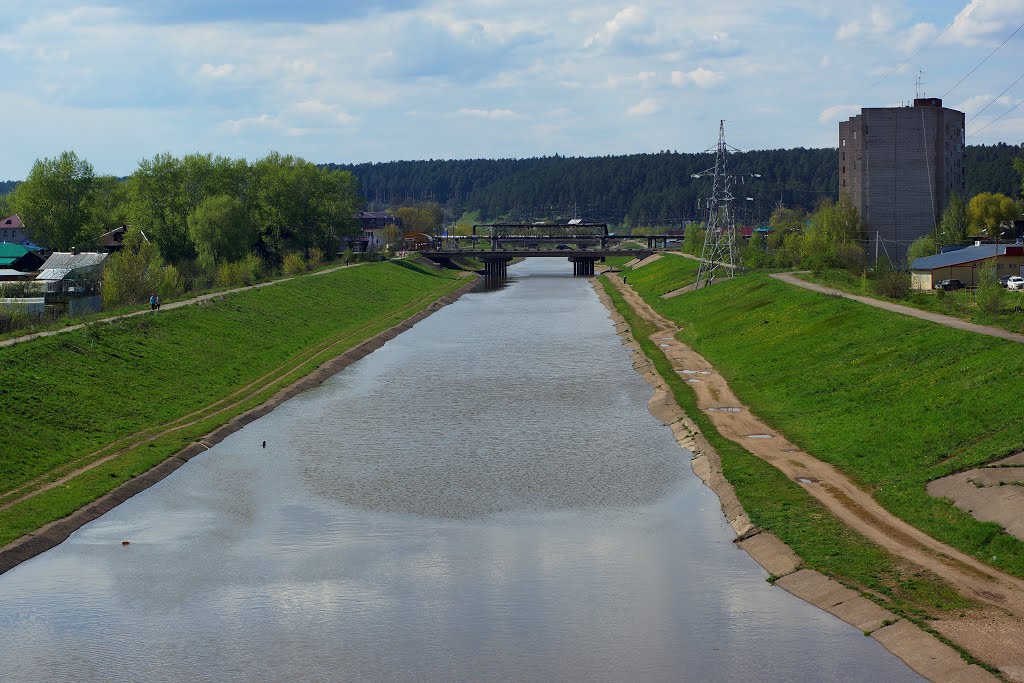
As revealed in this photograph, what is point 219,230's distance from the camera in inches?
5344

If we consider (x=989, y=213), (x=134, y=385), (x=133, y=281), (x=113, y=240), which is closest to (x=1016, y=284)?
(x=989, y=213)

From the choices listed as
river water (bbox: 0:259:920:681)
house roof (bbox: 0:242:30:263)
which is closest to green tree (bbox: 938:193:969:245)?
river water (bbox: 0:259:920:681)

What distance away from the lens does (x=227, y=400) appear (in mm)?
62438

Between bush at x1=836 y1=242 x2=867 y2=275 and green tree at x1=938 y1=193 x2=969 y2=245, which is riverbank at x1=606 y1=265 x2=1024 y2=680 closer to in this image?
bush at x1=836 y1=242 x2=867 y2=275

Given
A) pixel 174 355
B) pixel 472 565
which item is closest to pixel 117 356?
pixel 174 355

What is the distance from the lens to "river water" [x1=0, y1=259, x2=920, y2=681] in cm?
2727

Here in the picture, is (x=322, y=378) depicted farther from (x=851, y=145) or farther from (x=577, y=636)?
(x=851, y=145)

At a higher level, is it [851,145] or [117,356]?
[851,145]

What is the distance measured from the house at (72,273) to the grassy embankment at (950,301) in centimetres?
6597

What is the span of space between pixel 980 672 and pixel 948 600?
3.90 meters

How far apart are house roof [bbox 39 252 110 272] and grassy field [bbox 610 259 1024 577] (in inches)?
2471

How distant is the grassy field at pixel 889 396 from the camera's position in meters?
38.1

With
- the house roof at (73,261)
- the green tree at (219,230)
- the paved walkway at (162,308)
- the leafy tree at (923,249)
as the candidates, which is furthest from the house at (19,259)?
the leafy tree at (923,249)

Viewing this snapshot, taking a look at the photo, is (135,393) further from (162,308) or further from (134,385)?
(162,308)
